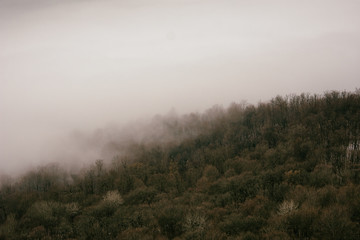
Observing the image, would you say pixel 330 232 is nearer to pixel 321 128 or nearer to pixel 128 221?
pixel 128 221

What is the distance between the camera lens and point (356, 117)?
104m

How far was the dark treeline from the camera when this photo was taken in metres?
37.7

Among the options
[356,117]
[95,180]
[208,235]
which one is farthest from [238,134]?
[208,235]

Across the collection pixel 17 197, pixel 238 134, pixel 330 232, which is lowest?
pixel 17 197

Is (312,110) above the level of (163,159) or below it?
above

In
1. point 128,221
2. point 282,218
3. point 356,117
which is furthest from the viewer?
point 356,117

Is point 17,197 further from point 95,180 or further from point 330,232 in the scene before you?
point 330,232

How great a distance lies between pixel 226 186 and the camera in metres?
72.9

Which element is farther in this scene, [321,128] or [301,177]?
[321,128]

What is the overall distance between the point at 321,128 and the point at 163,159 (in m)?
68.0

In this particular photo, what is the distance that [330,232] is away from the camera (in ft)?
90.4

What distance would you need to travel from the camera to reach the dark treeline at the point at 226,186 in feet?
124

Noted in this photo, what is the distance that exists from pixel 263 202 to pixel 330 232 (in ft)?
74.2

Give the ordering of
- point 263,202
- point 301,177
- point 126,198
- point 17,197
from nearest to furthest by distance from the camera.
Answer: point 263,202 → point 301,177 → point 126,198 → point 17,197
